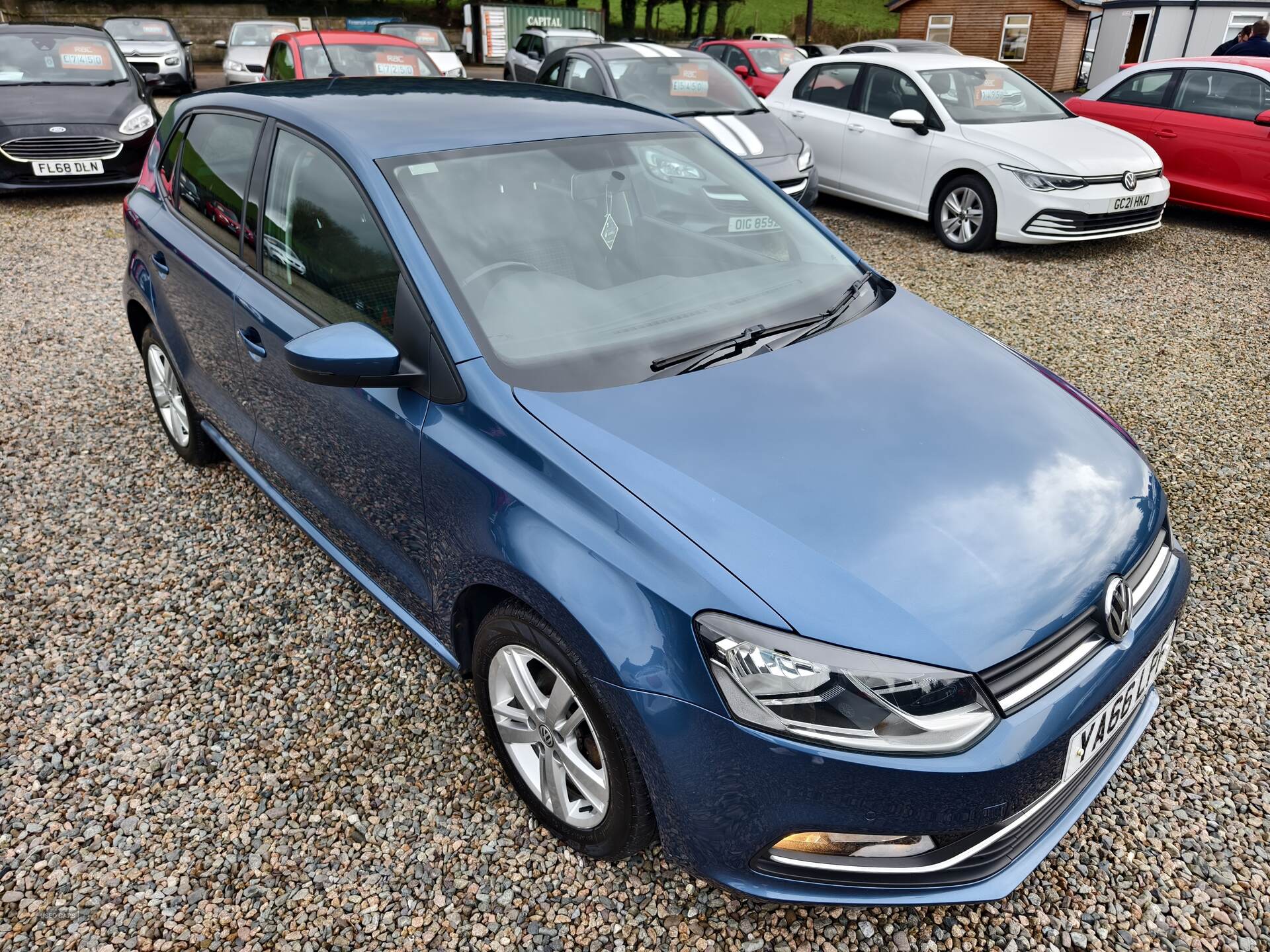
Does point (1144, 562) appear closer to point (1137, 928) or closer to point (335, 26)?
point (1137, 928)

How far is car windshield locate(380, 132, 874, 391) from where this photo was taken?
228 centimetres

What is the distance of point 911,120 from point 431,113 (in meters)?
5.86

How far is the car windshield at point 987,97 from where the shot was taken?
24.9 ft

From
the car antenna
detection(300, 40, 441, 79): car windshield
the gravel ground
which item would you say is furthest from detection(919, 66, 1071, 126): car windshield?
detection(300, 40, 441, 79): car windshield

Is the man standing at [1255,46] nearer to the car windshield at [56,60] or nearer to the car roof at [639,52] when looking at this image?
the car roof at [639,52]

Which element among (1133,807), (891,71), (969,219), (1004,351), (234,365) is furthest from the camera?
(891,71)

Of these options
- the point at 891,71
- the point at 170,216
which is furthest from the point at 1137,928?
the point at 891,71

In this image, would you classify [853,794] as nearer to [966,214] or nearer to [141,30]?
[966,214]

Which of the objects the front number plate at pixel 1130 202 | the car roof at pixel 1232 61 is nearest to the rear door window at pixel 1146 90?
the car roof at pixel 1232 61

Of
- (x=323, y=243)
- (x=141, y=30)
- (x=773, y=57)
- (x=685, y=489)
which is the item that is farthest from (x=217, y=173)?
(x=141, y=30)

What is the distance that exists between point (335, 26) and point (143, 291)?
2975cm

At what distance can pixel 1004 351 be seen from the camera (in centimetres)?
272

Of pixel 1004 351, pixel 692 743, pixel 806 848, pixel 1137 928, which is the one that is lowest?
pixel 1137 928

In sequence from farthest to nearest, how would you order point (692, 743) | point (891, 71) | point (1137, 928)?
point (891, 71), point (1137, 928), point (692, 743)
